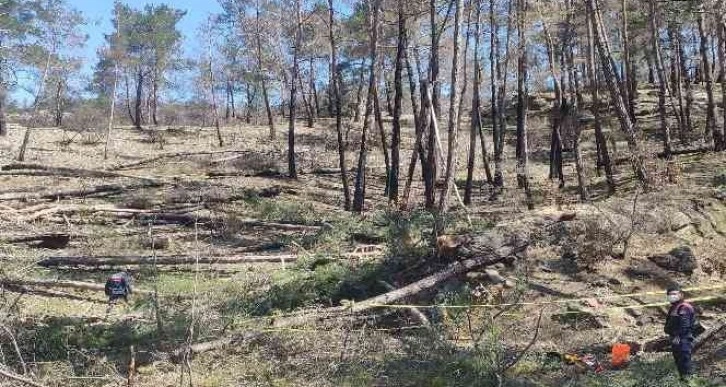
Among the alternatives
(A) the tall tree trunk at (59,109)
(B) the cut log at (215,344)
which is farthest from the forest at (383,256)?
(A) the tall tree trunk at (59,109)

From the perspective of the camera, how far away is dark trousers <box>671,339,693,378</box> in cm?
686

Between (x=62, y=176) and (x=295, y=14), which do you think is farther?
(x=295, y=14)

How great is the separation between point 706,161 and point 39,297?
53.0 ft

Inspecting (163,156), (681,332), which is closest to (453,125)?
(681,332)

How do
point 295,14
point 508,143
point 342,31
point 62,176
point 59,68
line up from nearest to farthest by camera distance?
point 62,176, point 295,14, point 342,31, point 59,68, point 508,143

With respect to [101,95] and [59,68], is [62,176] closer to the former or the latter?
[59,68]

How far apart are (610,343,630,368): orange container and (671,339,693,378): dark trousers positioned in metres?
0.90

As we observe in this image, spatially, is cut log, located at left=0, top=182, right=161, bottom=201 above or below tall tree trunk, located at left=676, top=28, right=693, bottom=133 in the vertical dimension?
below

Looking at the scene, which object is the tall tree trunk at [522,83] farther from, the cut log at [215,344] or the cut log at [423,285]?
the cut log at [215,344]

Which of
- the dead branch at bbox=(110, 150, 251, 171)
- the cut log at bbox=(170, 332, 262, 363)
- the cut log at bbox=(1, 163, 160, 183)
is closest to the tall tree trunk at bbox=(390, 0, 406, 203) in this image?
the cut log at bbox=(1, 163, 160, 183)

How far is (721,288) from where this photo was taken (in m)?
9.59

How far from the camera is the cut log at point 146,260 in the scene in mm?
13531

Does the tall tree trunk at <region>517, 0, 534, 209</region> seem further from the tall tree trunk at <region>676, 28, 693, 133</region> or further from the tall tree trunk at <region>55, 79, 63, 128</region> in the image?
the tall tree trunk at <region>55, 79, 63, 128</region>

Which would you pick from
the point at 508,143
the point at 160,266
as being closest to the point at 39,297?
the point at 160,266
